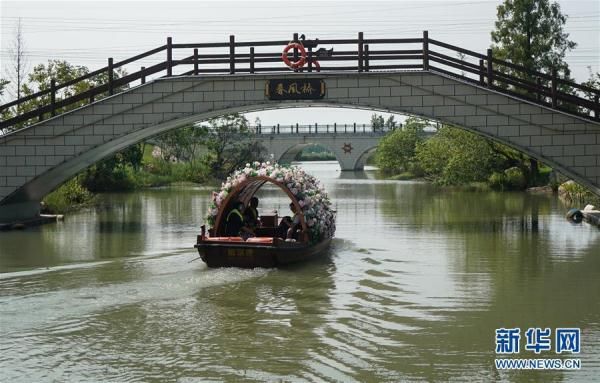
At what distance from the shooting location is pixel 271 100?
21.5 metres

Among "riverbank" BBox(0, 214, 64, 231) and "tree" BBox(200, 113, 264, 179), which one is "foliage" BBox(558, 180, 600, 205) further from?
"tree" BBox(200, 113, 264, 179)

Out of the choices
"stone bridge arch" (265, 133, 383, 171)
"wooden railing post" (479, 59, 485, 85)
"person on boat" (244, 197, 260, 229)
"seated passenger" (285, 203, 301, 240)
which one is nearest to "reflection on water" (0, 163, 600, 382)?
"seated passenger" (285, 203, 301, 240)

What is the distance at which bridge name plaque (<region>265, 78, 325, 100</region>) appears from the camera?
2127 cm

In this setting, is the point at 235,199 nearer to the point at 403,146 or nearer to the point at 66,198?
the point at 66,198

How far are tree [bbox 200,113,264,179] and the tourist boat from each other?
37152mm

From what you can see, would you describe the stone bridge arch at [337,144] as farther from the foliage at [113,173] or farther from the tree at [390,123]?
the foliage at [113,173]

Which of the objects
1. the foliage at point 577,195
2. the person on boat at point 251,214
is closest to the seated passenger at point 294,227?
the person on boat at point 251,214

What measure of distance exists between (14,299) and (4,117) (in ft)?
64.6

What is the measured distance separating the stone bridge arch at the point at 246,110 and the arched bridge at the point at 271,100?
27mm

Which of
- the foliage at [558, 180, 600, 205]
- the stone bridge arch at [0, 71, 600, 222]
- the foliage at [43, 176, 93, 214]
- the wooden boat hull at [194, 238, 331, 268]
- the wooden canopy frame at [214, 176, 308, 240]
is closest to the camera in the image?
the wooden boat hull at [194, 238, 331, 268]

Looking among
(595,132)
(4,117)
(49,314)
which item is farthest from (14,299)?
(4,117)

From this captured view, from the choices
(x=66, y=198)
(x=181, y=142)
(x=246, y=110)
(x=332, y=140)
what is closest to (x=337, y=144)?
(x=332, y=140)

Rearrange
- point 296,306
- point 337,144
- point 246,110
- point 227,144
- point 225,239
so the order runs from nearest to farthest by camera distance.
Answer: point 296,306
point 225,239
point 246,110
point 227,144
point 337,144

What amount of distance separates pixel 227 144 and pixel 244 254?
42744mm
